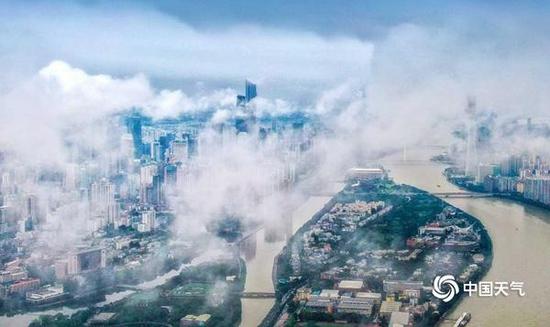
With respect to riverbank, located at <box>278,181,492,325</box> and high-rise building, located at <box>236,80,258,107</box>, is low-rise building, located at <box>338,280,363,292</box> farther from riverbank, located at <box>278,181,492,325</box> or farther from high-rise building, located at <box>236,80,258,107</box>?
high-rise building, located at <box>236,80,258,107</box>

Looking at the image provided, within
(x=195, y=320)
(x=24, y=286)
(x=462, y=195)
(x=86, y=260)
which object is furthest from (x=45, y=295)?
(x=462, y=195)

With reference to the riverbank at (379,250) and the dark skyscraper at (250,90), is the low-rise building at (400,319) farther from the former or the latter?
the dark skyscraper at (250,90)

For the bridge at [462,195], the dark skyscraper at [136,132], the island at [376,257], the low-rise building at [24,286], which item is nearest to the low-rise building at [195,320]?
the island at [376,257]

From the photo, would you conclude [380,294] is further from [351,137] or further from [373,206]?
[351,137]

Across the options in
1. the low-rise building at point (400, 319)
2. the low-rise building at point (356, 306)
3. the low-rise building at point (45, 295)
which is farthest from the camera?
the low-rise building at point (45, 295)

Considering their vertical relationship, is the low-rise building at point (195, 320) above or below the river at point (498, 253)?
below

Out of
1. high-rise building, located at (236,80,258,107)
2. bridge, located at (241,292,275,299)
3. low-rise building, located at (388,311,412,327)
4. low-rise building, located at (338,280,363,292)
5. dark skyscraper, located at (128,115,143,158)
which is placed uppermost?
high-rise building, located at (236,80,258,107)

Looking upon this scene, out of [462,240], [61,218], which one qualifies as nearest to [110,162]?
[61,218]

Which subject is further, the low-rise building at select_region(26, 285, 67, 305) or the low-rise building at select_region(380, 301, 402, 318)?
the low-rise building at select_region(26, 285, 67, 305)

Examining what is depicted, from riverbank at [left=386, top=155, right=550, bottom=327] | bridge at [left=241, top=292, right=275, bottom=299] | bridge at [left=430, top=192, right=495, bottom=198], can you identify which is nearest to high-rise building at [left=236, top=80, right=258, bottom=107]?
riverbank at [left=386, top=155, right=550, bottom=327]
